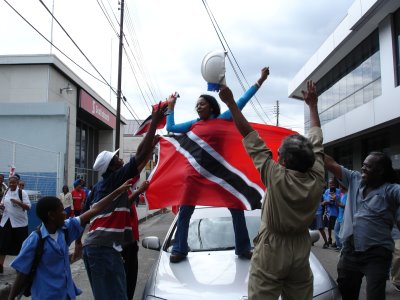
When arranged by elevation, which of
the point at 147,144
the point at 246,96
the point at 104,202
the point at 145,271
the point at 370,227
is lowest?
the point at 145,271

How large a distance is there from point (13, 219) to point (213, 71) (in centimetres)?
624

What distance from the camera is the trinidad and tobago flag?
157 inches

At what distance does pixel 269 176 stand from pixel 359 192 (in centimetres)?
178

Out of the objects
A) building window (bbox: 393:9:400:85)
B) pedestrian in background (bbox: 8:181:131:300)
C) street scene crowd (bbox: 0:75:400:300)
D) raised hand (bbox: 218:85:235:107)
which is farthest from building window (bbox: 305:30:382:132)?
pedestrian in background (bbox: 8:181:131:300)

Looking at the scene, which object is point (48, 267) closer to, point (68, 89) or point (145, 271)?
point (145, 271)

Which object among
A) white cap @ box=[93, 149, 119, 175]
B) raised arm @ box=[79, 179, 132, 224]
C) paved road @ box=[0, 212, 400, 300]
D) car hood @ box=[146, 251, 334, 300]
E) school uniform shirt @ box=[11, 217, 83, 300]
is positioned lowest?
paved road @ box=[0, 212, 400, 300]

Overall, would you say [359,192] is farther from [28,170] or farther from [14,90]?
[14,90]

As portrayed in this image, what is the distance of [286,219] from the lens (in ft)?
8.18

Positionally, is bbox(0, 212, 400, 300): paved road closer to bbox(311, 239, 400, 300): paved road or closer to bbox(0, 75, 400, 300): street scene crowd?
bbox(311, 239, 400, 300): paved road

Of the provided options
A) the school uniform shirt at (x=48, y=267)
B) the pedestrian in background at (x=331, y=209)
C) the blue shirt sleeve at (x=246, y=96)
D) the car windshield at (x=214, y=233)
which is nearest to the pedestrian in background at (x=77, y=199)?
the pedestrian in background at (x=331, y=209)

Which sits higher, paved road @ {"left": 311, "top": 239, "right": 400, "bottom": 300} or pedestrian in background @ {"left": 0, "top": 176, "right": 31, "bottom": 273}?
pedestrian in background @ {"left": 0, "top": 176, "right": 31, "bottom": 273}

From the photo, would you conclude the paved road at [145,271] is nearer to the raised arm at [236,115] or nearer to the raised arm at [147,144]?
the raised arm at [147,144]

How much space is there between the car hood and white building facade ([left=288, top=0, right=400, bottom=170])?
12247mm

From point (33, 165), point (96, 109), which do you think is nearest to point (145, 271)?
point (33, 165)
